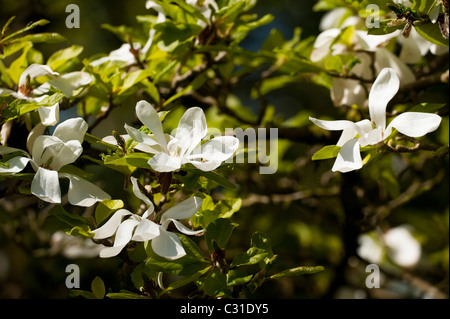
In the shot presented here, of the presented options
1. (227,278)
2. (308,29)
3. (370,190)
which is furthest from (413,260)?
(227,278)

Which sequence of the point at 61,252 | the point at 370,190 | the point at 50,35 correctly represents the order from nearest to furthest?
the point at 50,35 < the point at 61,252 < the point at 370,190

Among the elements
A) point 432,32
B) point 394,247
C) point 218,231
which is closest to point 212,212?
point 218,231

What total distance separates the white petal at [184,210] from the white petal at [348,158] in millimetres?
157

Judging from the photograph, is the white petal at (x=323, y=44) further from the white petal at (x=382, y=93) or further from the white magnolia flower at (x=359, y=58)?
the white petal at (x=382, y=93)

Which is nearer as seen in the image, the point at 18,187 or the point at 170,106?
the point at 18,187

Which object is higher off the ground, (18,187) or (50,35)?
(50,35)

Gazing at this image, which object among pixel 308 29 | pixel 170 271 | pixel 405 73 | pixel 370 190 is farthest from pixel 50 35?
pixel 308 29

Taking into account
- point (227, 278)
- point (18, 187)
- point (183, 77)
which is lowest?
point (227, 278)

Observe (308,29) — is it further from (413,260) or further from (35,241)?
(35,241)

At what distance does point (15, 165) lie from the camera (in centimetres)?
60

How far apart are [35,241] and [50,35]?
0.67 metres

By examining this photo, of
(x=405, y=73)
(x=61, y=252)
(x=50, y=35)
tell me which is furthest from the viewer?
(x=61, y=252)

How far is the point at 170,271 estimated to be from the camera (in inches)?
23.8

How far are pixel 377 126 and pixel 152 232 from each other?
29 cm
